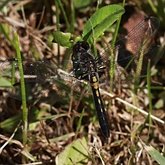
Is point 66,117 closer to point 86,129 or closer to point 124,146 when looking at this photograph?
point 86,129

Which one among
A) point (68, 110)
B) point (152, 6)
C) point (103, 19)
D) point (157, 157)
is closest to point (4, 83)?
point (68, 110)

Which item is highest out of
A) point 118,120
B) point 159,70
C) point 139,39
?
point 139,39

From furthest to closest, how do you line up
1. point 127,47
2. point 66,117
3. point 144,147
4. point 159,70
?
point 159,70
point 66,117
point 127,47
point 144,147

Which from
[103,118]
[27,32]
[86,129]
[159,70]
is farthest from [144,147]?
[27,32]

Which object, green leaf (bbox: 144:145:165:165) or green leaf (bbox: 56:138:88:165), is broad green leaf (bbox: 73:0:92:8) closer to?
green leaf (bbox: 56:138:88:165)

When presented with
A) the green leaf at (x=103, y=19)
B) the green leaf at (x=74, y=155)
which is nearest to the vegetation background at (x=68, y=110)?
the green leaf at (x=74, y=155)

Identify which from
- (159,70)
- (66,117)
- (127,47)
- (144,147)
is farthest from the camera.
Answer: (159,70)

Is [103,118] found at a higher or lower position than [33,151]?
higher

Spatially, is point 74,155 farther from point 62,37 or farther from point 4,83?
point 62,37
